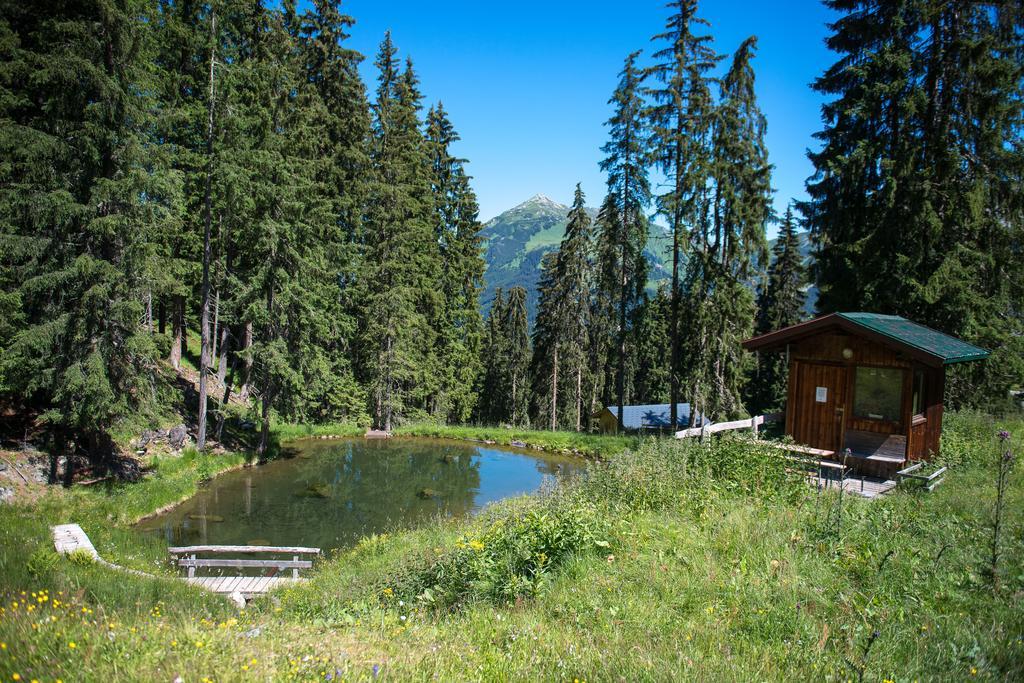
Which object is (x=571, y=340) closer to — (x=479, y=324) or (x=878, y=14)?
(x=479, y=324)

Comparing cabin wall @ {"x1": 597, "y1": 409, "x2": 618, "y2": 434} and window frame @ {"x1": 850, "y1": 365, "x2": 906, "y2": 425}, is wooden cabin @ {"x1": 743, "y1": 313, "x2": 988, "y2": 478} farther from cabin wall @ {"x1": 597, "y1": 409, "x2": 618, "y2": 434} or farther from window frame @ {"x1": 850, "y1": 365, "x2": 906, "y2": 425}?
cabin wall @ {"x1": 597, "y1": 409, "x2": 618, "y2": 434}

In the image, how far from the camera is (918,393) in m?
12.8

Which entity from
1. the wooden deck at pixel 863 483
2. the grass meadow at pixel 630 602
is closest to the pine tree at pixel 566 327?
the wooden deck at pixel 863 483

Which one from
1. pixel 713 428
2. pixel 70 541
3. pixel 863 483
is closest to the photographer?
pixel 70 541

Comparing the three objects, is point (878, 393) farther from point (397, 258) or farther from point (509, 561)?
point (397, 258)

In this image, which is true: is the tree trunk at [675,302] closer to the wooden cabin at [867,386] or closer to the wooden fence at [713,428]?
the wooden cabin at [867,386]

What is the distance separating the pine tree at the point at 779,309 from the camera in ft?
134

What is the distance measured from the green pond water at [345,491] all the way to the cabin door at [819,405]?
21.3 ft

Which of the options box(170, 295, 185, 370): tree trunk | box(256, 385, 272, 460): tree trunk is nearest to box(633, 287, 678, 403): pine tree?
box(256, 385, 272, 460): tree trunk

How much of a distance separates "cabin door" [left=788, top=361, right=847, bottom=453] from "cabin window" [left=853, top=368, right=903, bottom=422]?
38 cm

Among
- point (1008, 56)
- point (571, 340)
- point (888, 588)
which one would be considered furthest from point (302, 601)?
point (571, 340)

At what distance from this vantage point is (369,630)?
5.08 meters

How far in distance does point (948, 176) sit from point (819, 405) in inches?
398

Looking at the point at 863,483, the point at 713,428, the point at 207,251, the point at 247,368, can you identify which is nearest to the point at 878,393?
the point at 863,483
